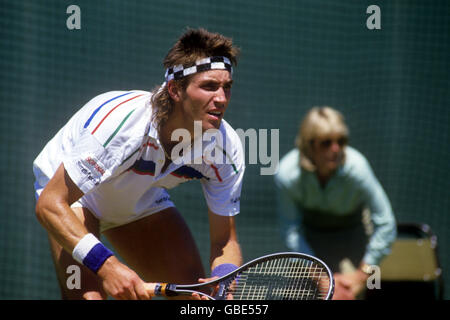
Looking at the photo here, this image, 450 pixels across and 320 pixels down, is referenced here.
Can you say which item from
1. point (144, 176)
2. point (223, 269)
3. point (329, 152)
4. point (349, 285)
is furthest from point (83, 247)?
point (329, 152)

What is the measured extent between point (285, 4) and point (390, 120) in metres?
1.15

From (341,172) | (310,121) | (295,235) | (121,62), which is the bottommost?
(295,235)

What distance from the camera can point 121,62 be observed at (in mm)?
4477

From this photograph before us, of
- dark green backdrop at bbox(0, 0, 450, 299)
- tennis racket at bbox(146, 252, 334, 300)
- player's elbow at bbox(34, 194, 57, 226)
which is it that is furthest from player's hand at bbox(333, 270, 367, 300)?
player's elbow at bbox(34, 194, 57, 226)

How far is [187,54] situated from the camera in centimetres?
231

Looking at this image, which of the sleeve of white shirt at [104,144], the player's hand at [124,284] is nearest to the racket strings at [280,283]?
the player's hand at [124,284]

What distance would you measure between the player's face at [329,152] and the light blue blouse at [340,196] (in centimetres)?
5

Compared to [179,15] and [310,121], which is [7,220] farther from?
[310,121]

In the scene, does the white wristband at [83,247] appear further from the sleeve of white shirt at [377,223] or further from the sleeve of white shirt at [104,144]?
the sleeve of white shirt at [377,223]

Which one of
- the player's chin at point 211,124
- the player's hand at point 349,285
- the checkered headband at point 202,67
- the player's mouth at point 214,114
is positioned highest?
the checkered headband at point 202,67

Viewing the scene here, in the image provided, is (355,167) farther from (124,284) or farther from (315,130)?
(124,284)

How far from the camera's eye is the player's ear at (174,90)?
2324 millimetres

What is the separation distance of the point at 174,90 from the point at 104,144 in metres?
0.35
